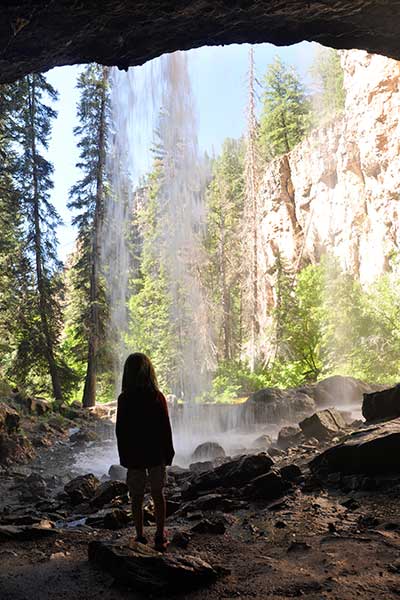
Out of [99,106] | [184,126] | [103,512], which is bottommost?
[103,512]

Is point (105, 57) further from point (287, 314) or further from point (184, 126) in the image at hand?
point (287, 314)

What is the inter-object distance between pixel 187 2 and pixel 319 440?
798cm

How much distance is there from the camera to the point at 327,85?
4178 centimetres

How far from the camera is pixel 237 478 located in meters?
6.28

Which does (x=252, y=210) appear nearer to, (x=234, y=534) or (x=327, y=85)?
(x=327, y=85)

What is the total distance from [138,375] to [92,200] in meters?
21.5

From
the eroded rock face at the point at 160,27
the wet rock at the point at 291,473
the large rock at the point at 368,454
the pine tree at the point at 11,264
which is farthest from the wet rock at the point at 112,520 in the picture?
the pine tree at the point at 11,264

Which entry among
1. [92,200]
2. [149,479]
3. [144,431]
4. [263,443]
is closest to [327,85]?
[92,200]

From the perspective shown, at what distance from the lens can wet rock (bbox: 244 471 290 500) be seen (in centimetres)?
559


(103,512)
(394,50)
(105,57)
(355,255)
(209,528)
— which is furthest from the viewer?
(355,255)

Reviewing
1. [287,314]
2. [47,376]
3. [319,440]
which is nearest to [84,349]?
[47,376]

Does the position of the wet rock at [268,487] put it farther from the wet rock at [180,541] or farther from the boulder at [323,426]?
the boulder at [323,426]

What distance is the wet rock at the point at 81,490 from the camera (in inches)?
263

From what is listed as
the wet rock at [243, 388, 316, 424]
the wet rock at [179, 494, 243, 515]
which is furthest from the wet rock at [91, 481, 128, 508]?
the wet rock at [243, 388, 316, 424]
